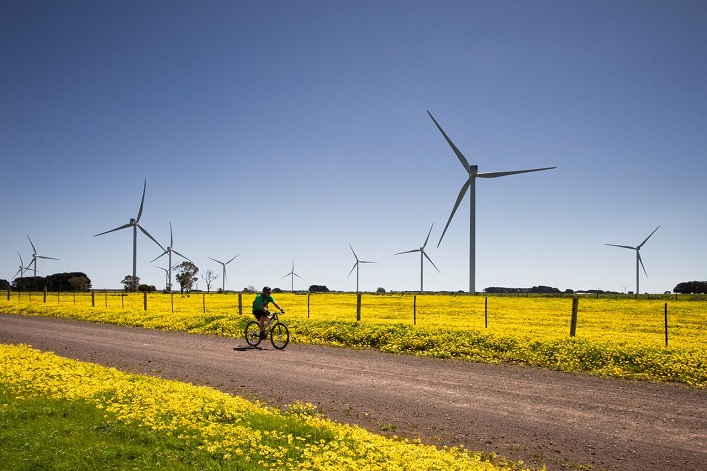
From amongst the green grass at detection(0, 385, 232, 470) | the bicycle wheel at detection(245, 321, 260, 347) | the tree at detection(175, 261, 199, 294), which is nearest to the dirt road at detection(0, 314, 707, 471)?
the bicycle wheel at detection(245, 321, 260, 347)

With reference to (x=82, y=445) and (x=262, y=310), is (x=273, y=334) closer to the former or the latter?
(x=262, y=310)

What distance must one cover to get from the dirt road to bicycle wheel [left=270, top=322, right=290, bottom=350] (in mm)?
1080

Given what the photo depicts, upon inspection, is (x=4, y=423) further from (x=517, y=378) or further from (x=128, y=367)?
(x=517, y=378)

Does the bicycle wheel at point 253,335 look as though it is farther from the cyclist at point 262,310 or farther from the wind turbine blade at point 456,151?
the wind turbine blade at point 456,151

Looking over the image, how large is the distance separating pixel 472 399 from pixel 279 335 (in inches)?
431

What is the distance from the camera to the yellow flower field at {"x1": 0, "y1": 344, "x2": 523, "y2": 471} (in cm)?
690

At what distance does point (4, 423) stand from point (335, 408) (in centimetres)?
604

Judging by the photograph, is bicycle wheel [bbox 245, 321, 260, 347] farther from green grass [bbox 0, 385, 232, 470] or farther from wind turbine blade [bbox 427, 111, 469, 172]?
wind turbine blade [bbox 427, 111, 469, 172]

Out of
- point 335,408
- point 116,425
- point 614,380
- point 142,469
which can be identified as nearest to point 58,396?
point 116,425

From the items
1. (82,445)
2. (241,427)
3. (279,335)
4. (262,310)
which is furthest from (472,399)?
(262,310)

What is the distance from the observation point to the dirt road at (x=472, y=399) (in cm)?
818

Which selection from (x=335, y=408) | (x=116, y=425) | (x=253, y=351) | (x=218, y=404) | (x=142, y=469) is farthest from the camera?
(x=253, y=351)

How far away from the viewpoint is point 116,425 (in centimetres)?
817

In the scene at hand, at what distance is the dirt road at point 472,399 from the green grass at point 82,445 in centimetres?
357
